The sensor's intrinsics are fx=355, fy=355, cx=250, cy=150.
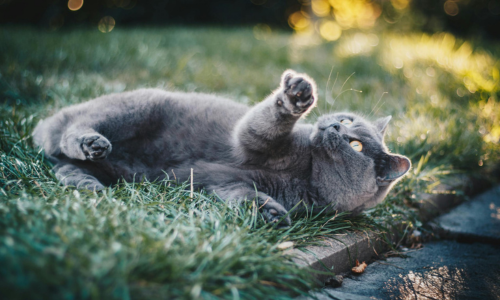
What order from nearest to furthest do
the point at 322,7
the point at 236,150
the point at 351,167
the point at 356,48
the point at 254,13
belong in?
the point at 351,167, the point at 236,150, the point at 356,48, the point at 322,7, the point at 254,13

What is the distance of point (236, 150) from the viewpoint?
192cm

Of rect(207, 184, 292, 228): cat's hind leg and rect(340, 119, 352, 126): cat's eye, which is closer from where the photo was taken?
rect(207, 184, 292, 228): cat's hind leg

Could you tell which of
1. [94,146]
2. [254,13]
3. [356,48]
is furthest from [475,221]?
[254,13]

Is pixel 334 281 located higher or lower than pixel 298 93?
lower

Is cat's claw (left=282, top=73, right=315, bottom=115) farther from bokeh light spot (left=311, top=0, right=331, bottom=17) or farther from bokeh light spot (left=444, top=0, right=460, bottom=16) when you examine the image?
bokeh light spot (left=311, top=0, right=331, bottom=17)

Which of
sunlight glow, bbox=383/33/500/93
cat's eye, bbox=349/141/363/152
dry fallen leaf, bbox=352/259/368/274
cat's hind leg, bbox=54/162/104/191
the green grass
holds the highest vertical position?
sunlight glow, bbox=383/33/500/93

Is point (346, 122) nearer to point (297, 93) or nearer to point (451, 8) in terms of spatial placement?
point (297, 93)

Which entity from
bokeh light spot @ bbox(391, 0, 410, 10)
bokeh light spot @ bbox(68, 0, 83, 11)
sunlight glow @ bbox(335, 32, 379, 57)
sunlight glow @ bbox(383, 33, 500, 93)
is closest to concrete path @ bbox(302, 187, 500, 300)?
sunlight glow @ bbox(383, 33, 500, 93)

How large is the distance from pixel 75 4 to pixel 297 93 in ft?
29.3

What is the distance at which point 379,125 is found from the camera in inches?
84.8

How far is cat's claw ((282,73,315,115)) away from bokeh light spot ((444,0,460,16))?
9704 millimetres

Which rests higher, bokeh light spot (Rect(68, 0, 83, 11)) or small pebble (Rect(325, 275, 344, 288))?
bokeh light spot (Rect(68, 0, 83, 11))

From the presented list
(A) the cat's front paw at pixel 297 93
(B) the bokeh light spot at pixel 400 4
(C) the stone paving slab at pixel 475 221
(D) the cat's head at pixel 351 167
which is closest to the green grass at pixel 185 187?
(D) the cat's head at pixel 351 167

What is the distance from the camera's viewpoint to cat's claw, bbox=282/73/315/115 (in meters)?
1.55
